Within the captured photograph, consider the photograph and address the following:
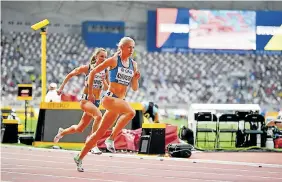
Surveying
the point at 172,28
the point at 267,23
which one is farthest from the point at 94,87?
the point at 267,23

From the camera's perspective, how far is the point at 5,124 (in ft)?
49.1

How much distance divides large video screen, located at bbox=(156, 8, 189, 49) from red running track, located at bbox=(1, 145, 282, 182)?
1727 cm

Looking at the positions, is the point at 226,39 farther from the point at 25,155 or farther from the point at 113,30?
the point at 25,155

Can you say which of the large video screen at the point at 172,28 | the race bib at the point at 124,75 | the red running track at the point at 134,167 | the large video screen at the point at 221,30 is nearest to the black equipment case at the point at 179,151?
the red running track at the point at 134,167

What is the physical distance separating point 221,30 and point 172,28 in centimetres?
214

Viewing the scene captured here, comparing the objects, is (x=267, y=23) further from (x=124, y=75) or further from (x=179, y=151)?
(x=124, y=75)

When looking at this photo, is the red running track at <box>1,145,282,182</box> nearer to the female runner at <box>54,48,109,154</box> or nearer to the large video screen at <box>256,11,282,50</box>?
the female runner at <box>54,48,109,154</box>

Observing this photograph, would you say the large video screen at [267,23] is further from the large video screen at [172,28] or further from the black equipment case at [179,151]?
the black equipment case at [179,151]

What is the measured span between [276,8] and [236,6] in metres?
1.75

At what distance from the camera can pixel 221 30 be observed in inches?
1223

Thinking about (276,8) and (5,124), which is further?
(276,8)


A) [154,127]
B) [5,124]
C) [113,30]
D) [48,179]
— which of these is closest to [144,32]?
[113,30]

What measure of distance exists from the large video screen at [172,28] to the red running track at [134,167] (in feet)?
56.7

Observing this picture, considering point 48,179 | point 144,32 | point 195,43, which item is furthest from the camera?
point 144,32
